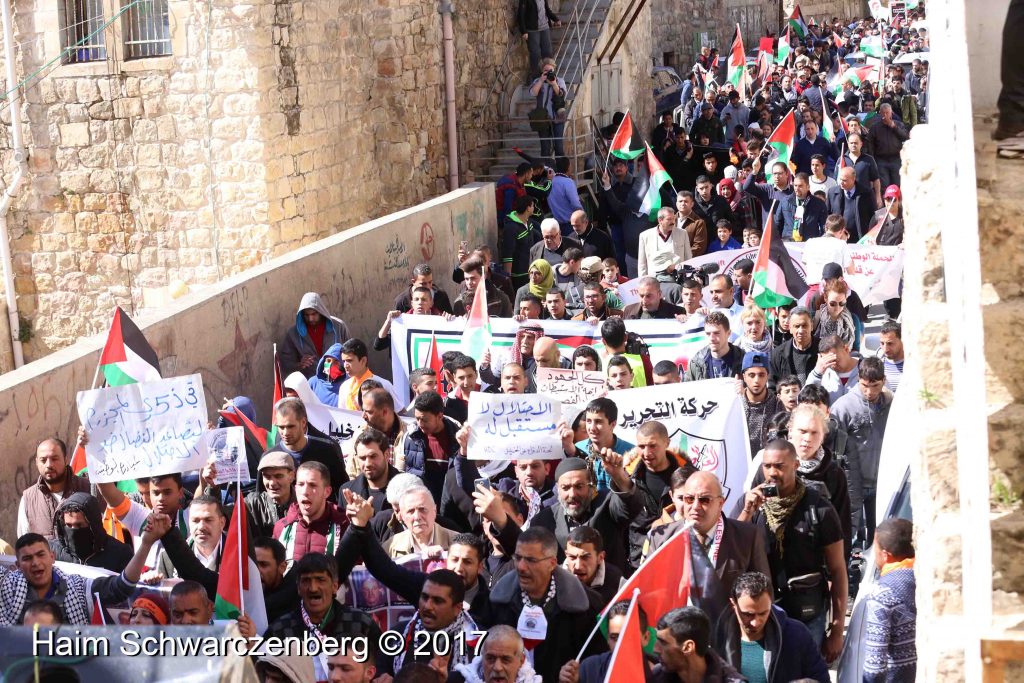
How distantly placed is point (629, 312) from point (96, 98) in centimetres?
628

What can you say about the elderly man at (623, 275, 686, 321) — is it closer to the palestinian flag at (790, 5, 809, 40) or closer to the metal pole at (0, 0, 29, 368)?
the metal pole at (0, 0, 29, 368)

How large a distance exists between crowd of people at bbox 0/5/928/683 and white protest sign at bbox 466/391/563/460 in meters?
0.08

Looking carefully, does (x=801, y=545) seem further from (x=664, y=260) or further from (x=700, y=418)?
(x=664, y=260)

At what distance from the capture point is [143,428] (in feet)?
24.3

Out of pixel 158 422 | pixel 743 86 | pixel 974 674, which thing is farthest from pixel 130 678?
pixel 743 86

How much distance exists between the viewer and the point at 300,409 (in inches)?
305

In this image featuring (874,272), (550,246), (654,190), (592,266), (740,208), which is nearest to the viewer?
(874,272)

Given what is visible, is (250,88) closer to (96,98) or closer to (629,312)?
(96,98)

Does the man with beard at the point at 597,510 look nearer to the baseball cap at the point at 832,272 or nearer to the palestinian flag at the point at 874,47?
the baseball cap at the point at 832,272

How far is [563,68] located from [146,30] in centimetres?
782

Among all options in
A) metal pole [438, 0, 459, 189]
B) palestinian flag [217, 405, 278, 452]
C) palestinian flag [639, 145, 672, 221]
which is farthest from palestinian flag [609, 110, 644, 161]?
palestinian flag [217, 405, 278, 452]

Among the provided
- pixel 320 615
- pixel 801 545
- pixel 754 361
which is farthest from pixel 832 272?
pixel 320 615

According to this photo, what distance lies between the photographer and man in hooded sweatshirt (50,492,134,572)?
659 centimetres

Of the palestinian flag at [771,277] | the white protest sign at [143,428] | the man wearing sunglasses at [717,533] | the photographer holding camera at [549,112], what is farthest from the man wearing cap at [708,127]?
the man wearing sunglasses at [717,533]
